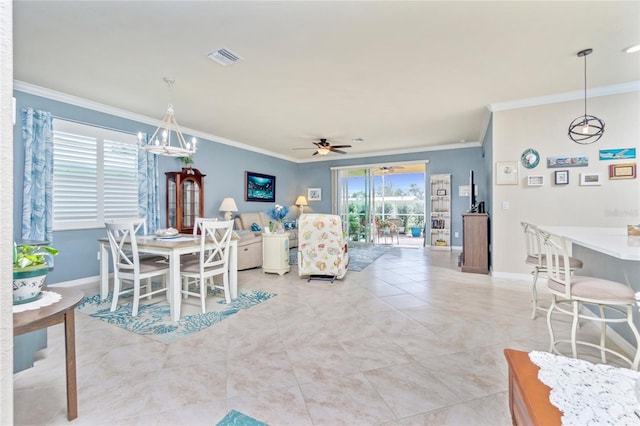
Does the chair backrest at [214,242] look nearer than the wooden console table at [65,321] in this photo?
No

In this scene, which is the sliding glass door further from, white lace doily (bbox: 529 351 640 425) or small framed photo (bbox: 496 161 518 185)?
white lace doily (bbox: 529 351 640 425)

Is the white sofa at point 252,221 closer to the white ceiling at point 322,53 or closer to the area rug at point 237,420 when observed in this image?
the white ceiling at point 322,53

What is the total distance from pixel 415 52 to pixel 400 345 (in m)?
2.71

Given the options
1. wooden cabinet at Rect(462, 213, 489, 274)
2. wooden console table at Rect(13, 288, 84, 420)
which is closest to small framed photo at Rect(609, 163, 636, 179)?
wooden cabinet at Rect(462, 213, 489, 274)

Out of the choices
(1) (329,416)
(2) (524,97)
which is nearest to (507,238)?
(2) (524,97)

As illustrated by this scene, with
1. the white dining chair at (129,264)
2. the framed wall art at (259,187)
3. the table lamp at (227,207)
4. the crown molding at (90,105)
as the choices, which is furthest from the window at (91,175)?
the framed wall art at (259,187)

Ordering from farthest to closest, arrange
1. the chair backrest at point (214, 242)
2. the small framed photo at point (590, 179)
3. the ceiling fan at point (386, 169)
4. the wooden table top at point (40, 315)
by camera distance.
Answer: the ceiling fan at point (386, 169) < the small framed photo at point (590, 179) < the chair backrest at point (214, 242) < the wooden table top at point (40, 315)

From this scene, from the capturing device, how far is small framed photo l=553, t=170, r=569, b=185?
3.95 meters

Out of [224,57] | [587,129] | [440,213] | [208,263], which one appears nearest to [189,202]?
[208,263]

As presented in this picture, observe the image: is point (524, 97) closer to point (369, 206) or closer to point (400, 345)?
point (400, 345)

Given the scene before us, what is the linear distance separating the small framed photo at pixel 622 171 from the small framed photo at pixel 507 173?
104 cm

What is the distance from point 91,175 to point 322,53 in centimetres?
381

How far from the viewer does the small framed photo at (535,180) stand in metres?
4.11

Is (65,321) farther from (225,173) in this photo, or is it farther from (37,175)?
(225,173)
